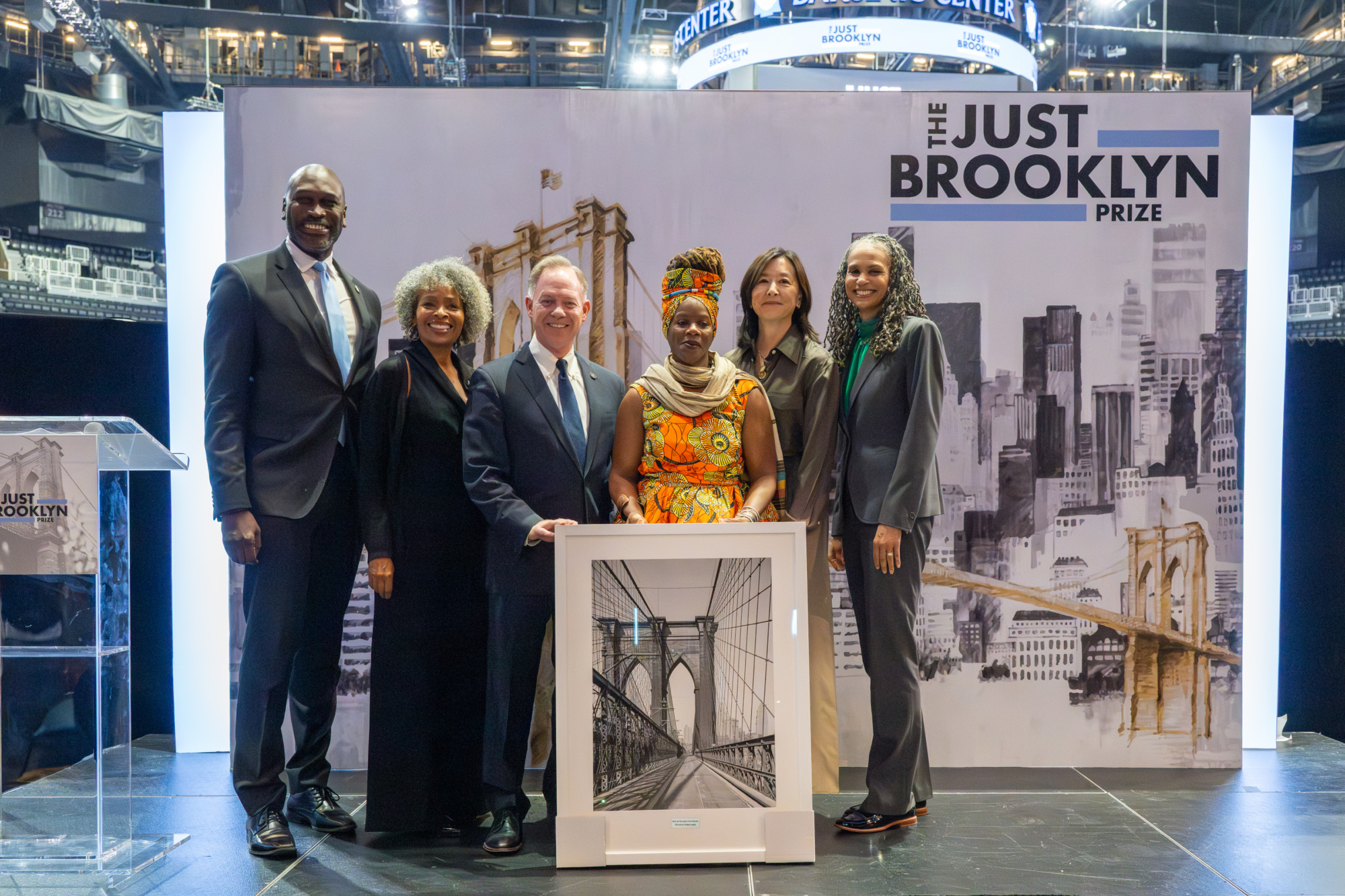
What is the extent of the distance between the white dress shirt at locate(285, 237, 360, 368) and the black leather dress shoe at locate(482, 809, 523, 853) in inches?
57.5

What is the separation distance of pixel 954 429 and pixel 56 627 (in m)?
3.34

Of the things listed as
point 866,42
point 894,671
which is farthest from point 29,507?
point 866,42

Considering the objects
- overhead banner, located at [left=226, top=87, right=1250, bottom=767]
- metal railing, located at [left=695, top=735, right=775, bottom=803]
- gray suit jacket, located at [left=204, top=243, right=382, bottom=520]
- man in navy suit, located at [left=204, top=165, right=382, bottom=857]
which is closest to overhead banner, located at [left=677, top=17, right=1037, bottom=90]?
overhead banner, located at [left=226, top=87, right=1250, bottom=767]

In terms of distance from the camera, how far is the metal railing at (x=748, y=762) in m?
2.99

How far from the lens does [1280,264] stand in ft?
14.5

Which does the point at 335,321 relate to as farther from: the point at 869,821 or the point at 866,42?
the point at 866,42

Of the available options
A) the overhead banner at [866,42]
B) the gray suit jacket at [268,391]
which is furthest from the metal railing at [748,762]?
the overhead banner at [866,42]

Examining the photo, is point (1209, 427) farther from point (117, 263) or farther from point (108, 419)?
point (117, 263)

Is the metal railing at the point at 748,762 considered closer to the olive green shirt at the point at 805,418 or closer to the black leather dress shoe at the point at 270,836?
the olive green shirt at the point at 805,418

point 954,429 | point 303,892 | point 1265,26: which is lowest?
point 303,892

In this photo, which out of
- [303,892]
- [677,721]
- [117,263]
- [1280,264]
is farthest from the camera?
[117,263]

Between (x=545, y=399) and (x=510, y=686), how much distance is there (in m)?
0.92

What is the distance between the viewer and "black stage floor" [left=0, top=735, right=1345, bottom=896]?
2836 mm

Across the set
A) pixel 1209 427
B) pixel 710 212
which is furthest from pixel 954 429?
pixel 710 212
